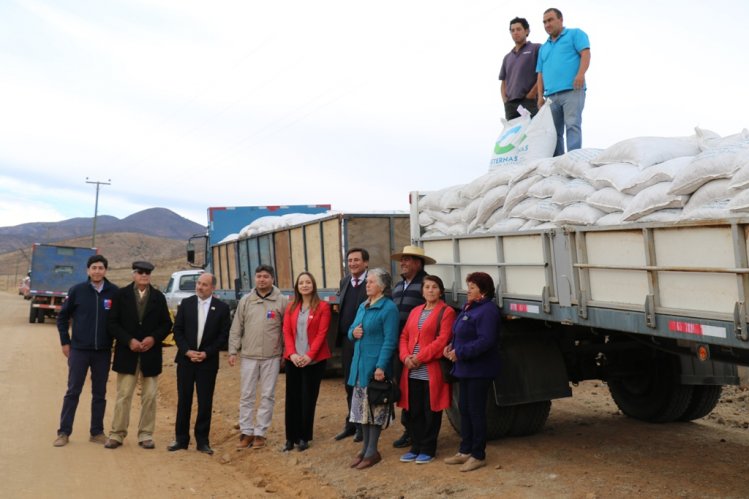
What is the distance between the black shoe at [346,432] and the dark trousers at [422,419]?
1110 mm

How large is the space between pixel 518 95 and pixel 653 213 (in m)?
3.70

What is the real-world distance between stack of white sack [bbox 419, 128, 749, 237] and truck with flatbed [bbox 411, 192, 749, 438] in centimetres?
11

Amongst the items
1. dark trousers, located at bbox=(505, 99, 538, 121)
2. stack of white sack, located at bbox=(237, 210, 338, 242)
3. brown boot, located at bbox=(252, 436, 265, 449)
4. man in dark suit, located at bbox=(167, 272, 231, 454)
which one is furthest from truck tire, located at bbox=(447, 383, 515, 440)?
stack of white sack, located at bbox=(237, 210, 338, 242)

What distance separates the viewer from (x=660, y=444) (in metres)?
5.96

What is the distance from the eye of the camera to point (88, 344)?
21.3 feet

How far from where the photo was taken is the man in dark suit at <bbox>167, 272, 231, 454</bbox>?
6410 mm

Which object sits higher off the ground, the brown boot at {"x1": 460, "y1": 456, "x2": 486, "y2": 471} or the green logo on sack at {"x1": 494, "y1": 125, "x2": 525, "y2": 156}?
the green logo on sack at {"x1": 494, "y1": 125, "x2": 525, "y2": 156}

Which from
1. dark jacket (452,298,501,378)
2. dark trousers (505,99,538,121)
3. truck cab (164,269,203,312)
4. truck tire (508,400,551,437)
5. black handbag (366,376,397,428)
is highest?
dark trousers (505,99,538,121)

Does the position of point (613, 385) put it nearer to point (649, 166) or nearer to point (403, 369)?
point (403, 369)

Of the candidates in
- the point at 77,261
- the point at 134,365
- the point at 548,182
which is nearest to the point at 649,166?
the point at 548,182

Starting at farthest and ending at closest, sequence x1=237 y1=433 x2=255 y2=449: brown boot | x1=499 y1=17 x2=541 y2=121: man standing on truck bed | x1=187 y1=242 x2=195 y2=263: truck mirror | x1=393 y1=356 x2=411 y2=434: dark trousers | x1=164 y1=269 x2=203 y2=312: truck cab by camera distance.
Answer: x1=164 y1=269 x2=203 y2=312: truck cab, x1=187 y1=242 x2=195 y2=263: truck mirror, x1=499 y1=17 x2=541 y2=121: man standing on truck bed, x1=237 y1=433 x2=255 y2=449: brown boot, x1=393 y1=356 x2=411 y2=434: dark trousers

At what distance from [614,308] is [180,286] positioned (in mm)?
13542

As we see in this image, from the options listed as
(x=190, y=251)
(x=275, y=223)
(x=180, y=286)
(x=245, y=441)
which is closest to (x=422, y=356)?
(x=245, y=441)

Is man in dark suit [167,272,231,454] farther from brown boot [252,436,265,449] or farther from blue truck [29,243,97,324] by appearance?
blue truck [29,243,97,324]
